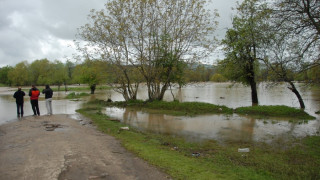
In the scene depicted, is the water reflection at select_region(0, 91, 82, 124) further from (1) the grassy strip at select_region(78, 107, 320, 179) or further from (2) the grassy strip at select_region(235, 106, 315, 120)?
(2) the grassy strip at select_region(235, 106, 315, 120)

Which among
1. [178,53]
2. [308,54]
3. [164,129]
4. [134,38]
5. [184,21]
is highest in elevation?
[184,21]

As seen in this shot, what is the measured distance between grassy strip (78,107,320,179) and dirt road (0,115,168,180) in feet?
1.91

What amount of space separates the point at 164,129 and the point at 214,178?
750 cm

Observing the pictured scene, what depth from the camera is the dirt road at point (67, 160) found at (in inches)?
215

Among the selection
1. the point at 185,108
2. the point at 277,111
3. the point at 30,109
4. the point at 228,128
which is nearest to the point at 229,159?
the point at 228,128

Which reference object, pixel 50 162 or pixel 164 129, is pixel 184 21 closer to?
pixel 164 129

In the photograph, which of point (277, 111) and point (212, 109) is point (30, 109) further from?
point (277, 111)

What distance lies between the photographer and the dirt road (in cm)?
546

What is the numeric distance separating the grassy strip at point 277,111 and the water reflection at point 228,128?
1087 millimetres

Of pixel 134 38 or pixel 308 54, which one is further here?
pixel 134 38

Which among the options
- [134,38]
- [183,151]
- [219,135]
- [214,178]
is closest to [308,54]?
[219,135]

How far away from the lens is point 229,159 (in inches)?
291

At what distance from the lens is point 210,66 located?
22.9 meters

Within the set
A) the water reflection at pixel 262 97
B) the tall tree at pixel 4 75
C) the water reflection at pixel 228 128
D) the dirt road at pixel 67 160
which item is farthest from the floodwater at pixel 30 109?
the tall tree at pixel 4 75
